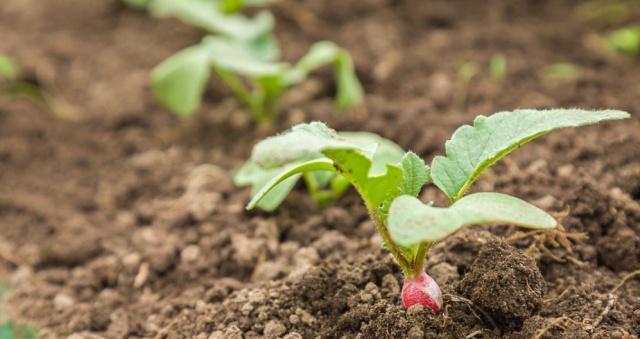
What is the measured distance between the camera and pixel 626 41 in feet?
9.68

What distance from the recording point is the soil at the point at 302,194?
1.64 meters

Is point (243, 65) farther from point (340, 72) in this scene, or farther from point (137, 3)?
point (137, 3)

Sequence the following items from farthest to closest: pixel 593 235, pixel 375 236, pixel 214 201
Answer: pixel 214 201 → pixel 375 236 → pixel 593 235

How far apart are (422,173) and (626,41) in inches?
71.8

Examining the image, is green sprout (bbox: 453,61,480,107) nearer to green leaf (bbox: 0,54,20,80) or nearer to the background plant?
the background plant

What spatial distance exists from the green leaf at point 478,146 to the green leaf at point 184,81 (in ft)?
4.45

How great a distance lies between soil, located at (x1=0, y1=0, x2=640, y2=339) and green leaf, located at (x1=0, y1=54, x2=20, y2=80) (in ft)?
0.18

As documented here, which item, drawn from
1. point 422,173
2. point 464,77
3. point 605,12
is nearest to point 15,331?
point 422,173

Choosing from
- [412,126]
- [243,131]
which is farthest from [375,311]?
[243,131]

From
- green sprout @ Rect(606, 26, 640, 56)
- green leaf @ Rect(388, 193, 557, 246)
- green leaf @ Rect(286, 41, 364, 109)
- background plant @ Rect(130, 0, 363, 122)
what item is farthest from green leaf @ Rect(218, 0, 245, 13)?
green leaf @ Rect(388, 193, 557, 246)

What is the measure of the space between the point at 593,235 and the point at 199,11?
175 centimetres

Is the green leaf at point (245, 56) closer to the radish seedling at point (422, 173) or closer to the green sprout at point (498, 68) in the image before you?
the green sprout at point (498, 68)

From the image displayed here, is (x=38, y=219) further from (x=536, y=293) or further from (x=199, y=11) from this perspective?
(x=536, y=293)

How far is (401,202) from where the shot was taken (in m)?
1.34
